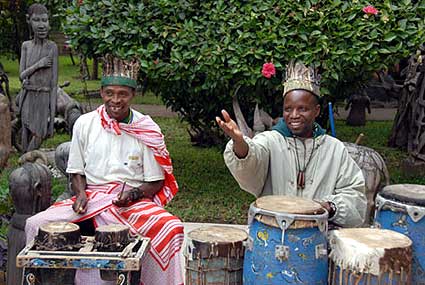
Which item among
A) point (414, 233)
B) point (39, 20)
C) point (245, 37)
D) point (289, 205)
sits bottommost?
point (414, 233)

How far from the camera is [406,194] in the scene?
3469 mm

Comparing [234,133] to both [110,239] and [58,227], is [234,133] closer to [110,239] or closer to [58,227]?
[110,239]

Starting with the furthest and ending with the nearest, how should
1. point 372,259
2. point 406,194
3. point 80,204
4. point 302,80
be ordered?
point 80,204 → point 302,80 → point 406,194 → point 372,259

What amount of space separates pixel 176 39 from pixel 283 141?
11.0 ft

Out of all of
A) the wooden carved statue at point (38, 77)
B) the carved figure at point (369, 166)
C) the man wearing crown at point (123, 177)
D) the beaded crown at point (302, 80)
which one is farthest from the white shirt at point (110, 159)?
the wooden carved statue at point (38, 77)

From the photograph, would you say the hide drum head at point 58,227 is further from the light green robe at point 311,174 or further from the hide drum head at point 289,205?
the hide drum head at point 289,205

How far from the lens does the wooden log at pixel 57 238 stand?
3621 millimetres

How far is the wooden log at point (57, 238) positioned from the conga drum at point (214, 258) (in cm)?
64

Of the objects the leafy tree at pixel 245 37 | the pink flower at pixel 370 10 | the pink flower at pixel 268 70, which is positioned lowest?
the pink flower at pixel 268 70

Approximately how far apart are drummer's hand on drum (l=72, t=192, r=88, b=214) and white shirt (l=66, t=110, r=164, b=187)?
17 cm

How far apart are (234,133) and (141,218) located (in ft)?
3.66

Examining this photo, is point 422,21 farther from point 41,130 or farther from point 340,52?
point 41,130

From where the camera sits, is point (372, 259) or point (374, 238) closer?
point (372, 259)

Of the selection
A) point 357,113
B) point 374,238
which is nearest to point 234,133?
point 374,238
